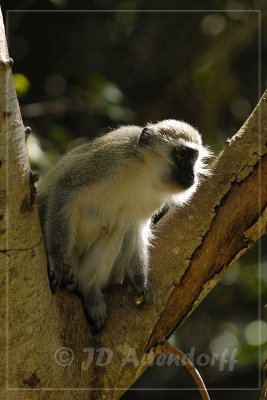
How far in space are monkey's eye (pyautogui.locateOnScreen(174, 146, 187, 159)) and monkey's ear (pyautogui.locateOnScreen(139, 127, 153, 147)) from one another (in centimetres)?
18

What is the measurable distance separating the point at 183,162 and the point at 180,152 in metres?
0.07

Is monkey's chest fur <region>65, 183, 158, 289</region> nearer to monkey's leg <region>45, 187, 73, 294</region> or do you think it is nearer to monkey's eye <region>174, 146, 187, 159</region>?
monkey's leg <region>45, 187, 73, 294</region>

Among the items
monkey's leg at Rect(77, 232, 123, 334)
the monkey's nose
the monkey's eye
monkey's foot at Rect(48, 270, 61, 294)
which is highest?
the monkey's eye

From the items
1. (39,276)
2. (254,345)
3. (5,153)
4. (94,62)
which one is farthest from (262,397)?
(94,62)

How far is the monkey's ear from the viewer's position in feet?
14.9

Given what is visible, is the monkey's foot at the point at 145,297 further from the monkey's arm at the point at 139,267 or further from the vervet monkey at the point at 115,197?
the vervet monkey at the point at 115,197

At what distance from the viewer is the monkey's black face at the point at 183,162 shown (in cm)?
449

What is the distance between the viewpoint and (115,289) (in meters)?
4.45

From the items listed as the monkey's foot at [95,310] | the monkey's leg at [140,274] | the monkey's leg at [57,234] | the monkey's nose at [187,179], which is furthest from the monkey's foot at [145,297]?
the monkey's nose at [187,179]

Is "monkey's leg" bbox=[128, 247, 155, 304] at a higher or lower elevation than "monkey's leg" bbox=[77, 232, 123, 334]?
higher

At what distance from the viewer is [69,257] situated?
4.47m

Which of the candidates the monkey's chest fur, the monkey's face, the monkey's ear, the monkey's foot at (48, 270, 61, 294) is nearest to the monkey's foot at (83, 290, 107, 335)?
the monkey's chest fur

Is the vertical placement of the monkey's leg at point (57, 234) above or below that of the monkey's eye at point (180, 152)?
below

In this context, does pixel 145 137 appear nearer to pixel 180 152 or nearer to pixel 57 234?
pixel 180 152
